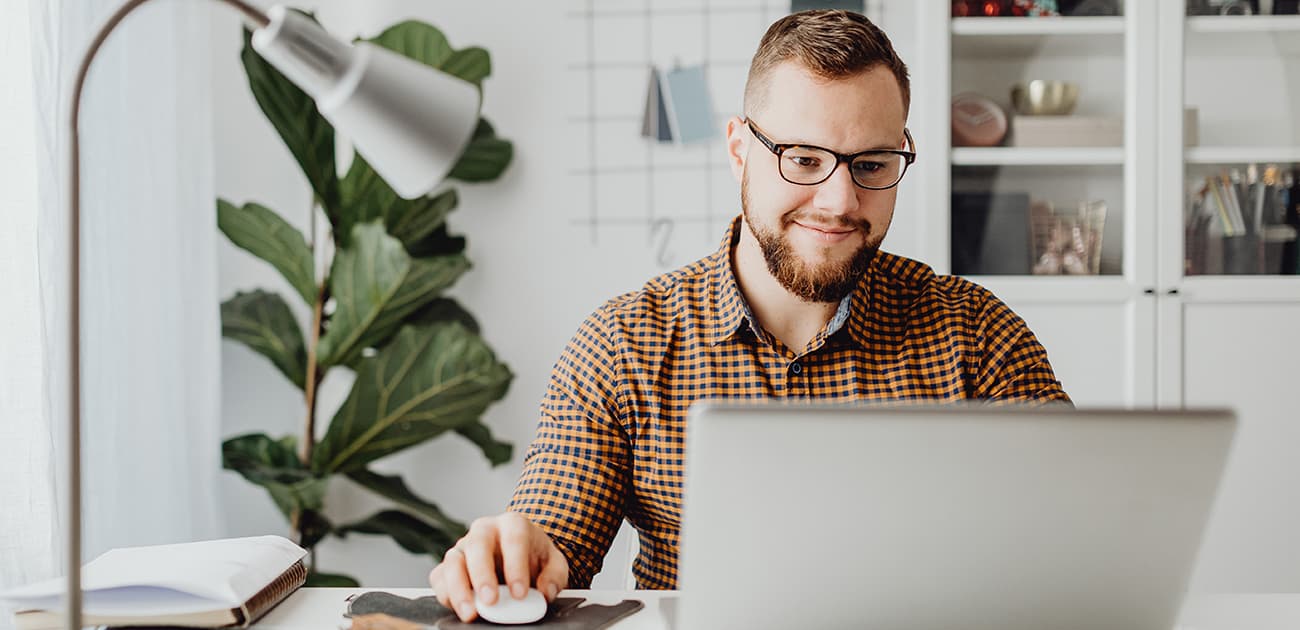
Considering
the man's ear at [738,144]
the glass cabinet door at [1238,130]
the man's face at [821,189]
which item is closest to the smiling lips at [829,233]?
the man's face at [821,189]

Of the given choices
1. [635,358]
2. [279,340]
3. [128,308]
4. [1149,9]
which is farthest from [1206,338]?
[128,308]

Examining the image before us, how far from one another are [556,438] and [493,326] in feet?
4.15

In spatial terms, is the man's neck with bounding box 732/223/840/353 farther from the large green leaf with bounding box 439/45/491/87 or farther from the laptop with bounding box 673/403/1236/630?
the large green leaf with bounding box 439/45/491/87

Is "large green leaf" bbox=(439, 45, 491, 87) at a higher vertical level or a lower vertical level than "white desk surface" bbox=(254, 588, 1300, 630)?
higher

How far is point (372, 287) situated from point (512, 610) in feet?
4.53

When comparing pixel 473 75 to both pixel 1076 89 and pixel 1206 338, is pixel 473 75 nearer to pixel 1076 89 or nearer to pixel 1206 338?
pixel 1076 89

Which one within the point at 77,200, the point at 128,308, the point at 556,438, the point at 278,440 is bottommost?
the point at 278,440

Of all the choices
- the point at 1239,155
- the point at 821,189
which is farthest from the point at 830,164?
the point at 1239,155

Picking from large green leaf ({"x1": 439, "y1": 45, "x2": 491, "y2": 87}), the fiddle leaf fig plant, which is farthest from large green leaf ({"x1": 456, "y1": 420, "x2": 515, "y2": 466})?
large green leaf ({"x1": 439, "y1": 45, "x2": 491, "y2": 87})

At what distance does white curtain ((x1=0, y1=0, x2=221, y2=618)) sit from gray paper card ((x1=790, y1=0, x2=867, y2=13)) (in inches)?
51.8

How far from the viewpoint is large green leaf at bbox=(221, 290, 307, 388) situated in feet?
7.55

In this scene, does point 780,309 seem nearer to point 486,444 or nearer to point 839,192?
point 839,192

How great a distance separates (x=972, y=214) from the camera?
2428 millimetres

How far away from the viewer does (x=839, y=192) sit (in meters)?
1.31
